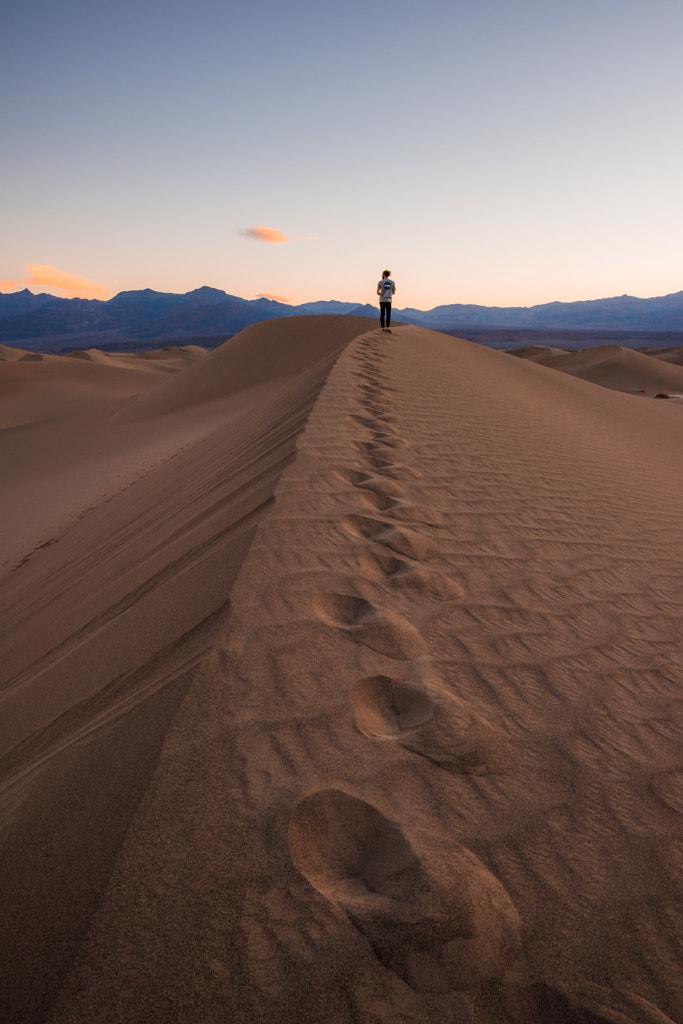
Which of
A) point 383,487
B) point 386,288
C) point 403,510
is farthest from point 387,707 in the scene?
point 386,288

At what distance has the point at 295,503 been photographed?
7.82 ft

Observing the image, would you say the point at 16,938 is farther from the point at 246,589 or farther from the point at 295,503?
the point at 295,503

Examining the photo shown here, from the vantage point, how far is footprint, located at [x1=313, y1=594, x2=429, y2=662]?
1.54 m

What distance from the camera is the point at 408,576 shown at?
1935mm

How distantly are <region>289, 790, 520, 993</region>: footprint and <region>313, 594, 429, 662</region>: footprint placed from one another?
1.67 ft

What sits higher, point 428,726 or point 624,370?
point 428,726

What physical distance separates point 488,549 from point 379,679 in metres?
1.10

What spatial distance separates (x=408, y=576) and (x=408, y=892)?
111 centimetres

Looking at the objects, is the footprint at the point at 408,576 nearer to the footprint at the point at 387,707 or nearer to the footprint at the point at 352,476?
the footprint at the point at 387,707

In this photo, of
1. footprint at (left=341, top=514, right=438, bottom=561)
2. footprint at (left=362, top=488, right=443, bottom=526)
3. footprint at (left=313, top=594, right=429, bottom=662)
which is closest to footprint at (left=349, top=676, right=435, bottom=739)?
footprint at (left=313, top=594, right=429, bottom=662)

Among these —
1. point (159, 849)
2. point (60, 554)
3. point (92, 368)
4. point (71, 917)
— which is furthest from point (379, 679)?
point (92, 368)

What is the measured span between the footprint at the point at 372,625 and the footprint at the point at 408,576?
7.4 inches

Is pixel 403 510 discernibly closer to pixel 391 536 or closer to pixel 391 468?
pixel 391 536

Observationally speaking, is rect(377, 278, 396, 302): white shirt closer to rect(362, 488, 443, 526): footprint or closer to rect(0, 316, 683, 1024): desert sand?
rect(0, 316, 683, 1024): desert sand
